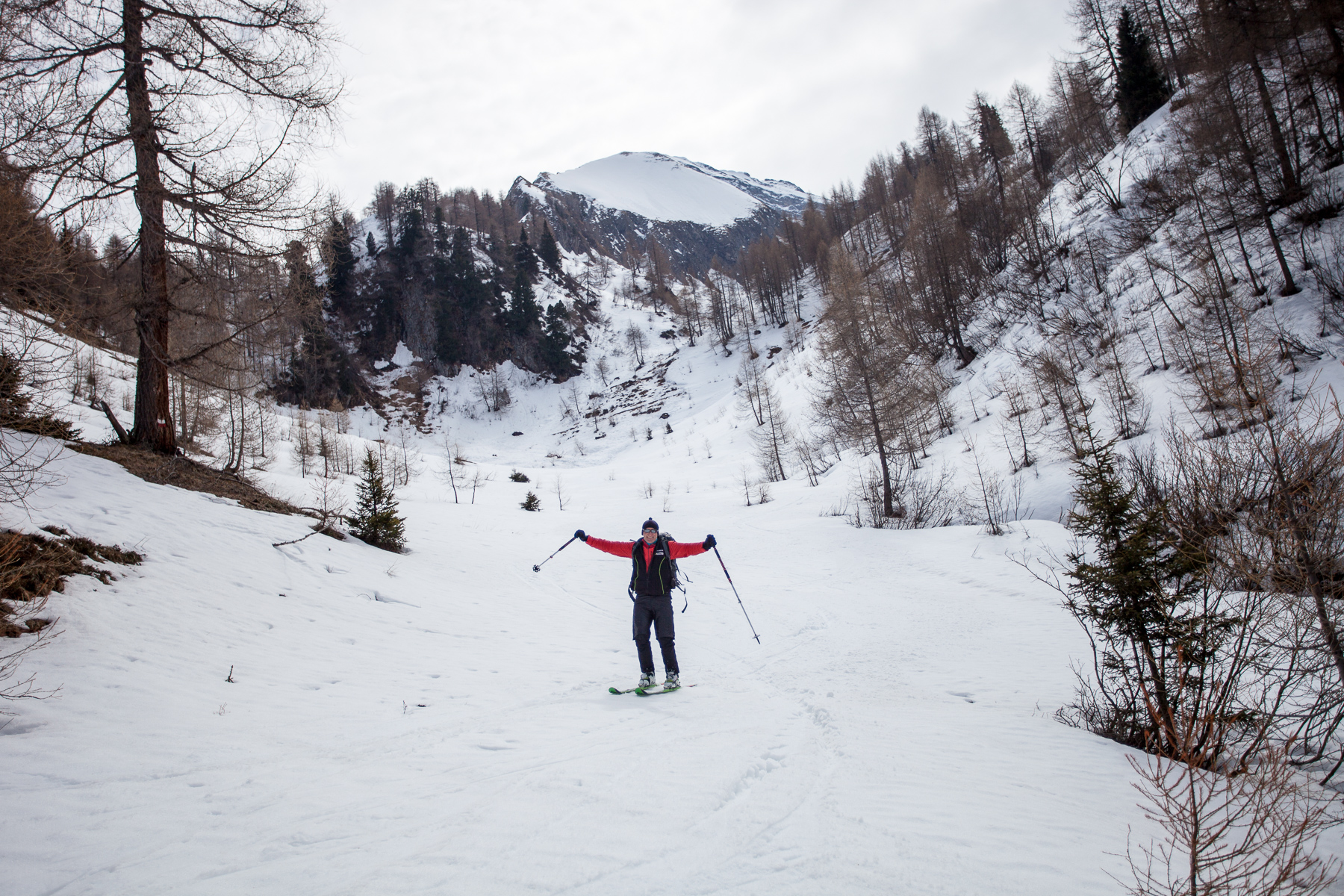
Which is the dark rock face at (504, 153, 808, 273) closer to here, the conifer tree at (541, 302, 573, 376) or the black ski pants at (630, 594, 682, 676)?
the conifer tree at (541, 302, 573, 376)

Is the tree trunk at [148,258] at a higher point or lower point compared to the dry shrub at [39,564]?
higher

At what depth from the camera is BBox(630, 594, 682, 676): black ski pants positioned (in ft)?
20.7

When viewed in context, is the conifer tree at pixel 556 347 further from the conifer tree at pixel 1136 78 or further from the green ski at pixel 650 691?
the green ski at pixel 650 691

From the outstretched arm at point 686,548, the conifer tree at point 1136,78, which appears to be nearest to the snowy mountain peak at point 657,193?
the conifer tree at point 1136,78

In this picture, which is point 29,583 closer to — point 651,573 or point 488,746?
point 488,746

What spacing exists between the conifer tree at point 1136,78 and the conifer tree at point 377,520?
1862 inches

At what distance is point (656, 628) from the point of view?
20.9 feet

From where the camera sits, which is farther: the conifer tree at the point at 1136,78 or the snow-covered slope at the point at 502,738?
the conifer tree at the point at 1136,78

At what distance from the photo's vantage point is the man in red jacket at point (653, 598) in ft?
20.8

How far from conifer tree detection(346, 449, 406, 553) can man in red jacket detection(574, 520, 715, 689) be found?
25.6 feet

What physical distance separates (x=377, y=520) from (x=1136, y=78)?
49.1 metres

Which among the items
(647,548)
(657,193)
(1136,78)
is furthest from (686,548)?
(657,193)

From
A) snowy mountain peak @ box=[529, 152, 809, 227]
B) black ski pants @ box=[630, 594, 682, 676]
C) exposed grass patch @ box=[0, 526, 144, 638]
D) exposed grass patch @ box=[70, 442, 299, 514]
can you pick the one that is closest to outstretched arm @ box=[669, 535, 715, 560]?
black ski pants @ box=[630, 594, 682, 676]

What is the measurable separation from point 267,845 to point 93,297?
877cm
